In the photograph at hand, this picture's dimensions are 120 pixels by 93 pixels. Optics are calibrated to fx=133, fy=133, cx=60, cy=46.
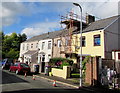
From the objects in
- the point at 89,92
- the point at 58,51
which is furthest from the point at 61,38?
the point at 89,92

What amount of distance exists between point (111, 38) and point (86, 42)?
3711mm

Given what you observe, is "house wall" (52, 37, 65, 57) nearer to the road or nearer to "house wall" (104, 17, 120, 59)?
"house wall" (104, 17, 120, 59)

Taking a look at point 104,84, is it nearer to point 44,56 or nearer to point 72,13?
point 72,13

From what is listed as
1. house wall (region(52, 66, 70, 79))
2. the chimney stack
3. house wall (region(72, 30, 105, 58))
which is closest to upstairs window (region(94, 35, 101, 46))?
house wall (region(72, 30, 105, 58))

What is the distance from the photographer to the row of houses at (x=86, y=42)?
18.7 metres

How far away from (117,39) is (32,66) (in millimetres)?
14124

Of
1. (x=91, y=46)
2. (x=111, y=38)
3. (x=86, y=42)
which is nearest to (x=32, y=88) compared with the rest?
A: (x=91, y=46)

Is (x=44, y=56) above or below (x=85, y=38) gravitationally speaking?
below

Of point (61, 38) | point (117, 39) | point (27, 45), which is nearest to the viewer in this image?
point (117, 39)

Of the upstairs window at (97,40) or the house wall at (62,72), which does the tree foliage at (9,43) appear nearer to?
the house wall at (62,72)

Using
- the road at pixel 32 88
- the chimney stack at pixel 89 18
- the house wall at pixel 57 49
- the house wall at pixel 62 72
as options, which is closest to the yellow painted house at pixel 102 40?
the house wall at pixel 57 49

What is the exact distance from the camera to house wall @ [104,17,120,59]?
1865cm

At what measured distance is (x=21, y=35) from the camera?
61000 millimetres

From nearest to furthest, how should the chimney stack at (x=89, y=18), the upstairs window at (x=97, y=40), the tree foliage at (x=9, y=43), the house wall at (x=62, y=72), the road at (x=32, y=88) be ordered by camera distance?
the road at (x=32, y=88) → the house wall at (x=62, y=72) → the upstairs window at (x=97, y=40) → the chimney stack at (x=89, y=18) → the tree foliage at (x=9, y=43)
